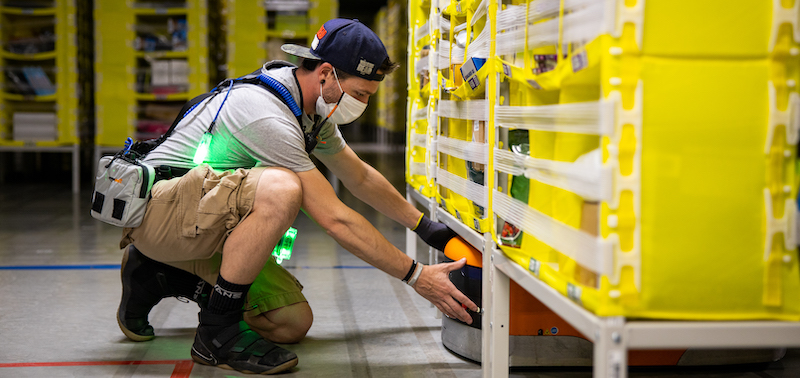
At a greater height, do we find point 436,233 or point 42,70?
point 42,70

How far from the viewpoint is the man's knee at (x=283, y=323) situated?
8.25ft

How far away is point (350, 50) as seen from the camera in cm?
238

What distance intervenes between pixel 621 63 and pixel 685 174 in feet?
0.72

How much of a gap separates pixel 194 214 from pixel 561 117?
138cm

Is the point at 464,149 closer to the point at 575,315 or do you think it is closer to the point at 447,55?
the point at 447,55

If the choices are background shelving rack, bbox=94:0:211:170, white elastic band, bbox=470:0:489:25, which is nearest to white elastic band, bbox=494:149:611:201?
white elastic band, bbox=470:0:489:25

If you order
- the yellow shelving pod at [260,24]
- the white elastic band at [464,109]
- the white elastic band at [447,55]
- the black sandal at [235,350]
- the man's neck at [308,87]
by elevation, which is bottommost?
the black sandal at [235,350]

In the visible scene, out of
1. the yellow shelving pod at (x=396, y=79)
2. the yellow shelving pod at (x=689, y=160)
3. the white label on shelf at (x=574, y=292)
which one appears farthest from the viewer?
the yellow shelving pod at (x=396, y=79)

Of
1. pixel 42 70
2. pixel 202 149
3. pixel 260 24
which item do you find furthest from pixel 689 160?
pixel 42 70

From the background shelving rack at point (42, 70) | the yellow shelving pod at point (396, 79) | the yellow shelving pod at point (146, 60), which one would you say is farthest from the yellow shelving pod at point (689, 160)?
the yellow shelving pod at point (396, 79)

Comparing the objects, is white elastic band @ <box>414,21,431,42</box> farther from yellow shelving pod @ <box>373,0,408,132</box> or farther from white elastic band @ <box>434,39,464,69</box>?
yellow shelving pod @ <box>373,0,408,132</box>

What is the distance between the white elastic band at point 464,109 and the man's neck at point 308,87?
0.45m

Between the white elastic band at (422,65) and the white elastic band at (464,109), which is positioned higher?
the white elastic band at (422,65)

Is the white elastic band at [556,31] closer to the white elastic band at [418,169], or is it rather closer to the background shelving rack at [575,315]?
the background shelving rack at [575,315]
